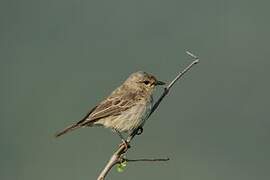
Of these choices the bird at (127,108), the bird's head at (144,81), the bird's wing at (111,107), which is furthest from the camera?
the bird's head at (144,81)

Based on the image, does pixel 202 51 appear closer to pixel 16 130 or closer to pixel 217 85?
pixel 217 85

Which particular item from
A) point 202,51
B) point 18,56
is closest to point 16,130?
point 18,56

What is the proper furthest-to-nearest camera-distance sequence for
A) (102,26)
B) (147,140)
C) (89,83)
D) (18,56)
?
(102,26) → (18,56) → (89,83) → (147,140)

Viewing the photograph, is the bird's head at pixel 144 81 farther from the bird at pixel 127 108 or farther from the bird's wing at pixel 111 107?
the bird's wing at pixel 111 107

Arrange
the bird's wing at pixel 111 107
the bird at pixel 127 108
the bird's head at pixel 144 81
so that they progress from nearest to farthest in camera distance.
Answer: the bird's wing at pixel 111 107, the bird at pixel 127 108, the bird's head at pixel 144 81

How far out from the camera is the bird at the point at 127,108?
13.7 m

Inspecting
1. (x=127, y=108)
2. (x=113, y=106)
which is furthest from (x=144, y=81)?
(x=113, y=106)

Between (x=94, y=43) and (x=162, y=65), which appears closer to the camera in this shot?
(x=162, y=65)

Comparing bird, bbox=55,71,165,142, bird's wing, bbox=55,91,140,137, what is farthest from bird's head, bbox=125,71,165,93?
bird's wing, bbox=55,91,140,137

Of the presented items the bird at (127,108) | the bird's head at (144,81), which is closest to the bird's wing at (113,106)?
the bird at (127,108)

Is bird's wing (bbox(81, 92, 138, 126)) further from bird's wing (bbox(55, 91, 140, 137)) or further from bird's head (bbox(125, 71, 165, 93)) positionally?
bird's head (bbox(125, 71, 165, 93))

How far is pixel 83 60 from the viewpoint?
2683 centimetres

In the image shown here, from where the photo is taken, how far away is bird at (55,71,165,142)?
45.0 ft

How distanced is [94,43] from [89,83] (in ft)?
15.0
